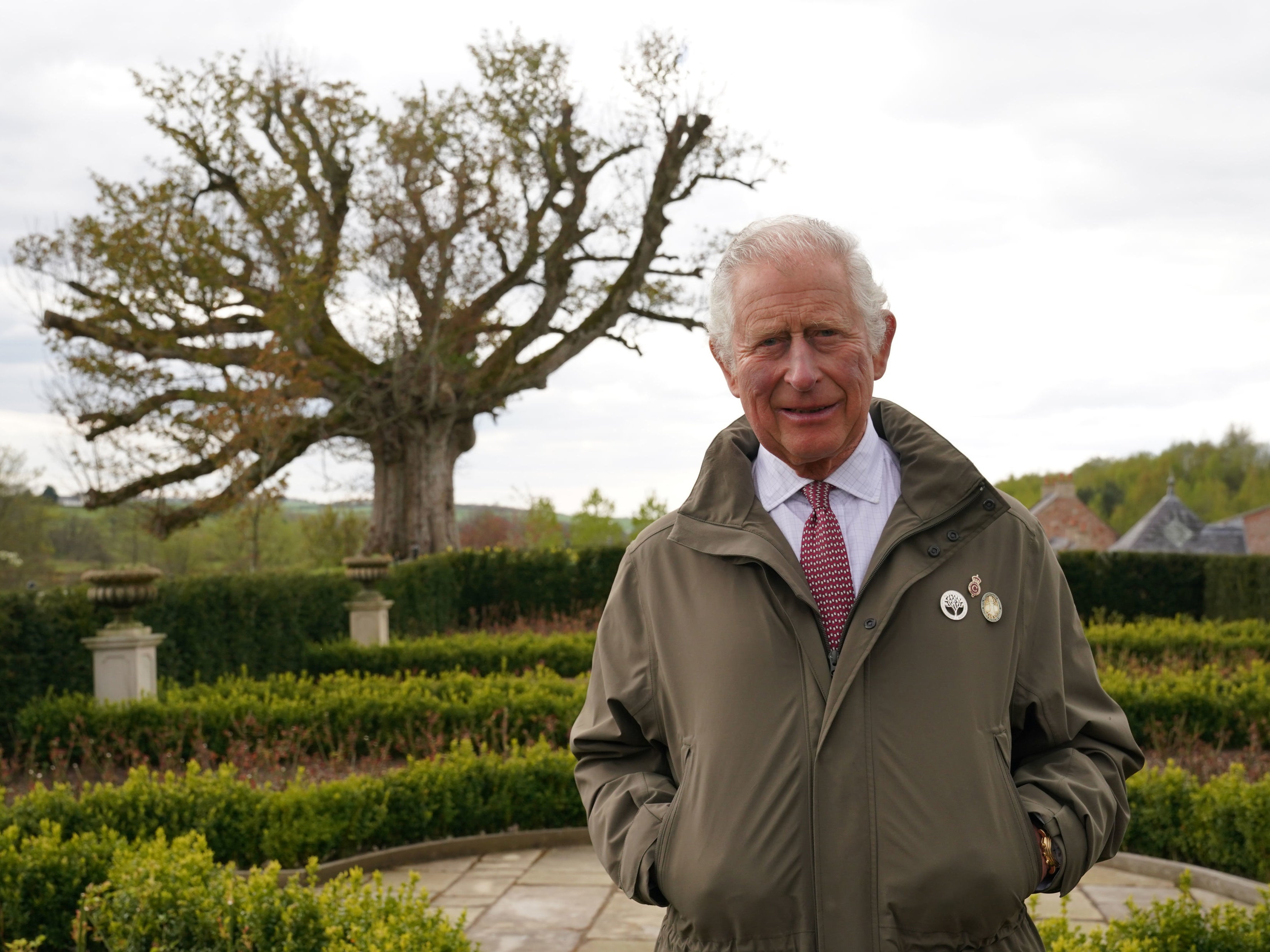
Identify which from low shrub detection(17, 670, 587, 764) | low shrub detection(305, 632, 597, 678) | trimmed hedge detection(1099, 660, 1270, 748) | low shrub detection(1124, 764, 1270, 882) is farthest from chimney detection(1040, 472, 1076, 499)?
low shrub detection(1124, 764, 1270, 882)

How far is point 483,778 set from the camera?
6.39 m

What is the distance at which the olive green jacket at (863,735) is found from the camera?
165cm

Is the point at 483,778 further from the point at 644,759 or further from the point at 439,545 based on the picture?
the point at 439,545

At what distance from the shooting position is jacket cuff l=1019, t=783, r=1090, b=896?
1725 mm

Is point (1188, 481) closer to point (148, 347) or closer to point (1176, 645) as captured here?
point (1176, 645)

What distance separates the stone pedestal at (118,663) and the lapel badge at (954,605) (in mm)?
8392

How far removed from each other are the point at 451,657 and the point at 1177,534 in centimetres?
3182

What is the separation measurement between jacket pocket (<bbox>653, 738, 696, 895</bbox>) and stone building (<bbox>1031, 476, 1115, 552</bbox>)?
41651mm

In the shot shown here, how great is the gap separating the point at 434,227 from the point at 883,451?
1916cm

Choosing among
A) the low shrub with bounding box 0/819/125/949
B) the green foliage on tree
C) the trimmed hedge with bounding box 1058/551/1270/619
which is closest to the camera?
the low shrub with bounding box 0/819/125/949

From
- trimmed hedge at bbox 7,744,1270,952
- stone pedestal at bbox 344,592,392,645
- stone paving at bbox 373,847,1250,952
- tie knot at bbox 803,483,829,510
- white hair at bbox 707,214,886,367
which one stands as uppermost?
white hair at bbox 707,214,886,367

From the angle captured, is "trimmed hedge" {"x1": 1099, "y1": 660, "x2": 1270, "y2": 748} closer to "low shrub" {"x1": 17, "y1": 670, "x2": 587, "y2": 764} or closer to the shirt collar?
"low shrub" {"x1": 17, "y1": 670, "x2": 587, "y2": 764}

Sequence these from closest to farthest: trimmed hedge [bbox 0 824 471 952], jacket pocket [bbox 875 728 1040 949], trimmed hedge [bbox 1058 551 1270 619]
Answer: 1. jacket pocket [bbox 875 728 1040 949]
2. trimmed hedge [bbox 0 824 471 952]
3. trimmed hedge [bbox 1058 551 1270 619]

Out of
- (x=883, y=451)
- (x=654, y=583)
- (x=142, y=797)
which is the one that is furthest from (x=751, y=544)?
(x=142, y=797)
